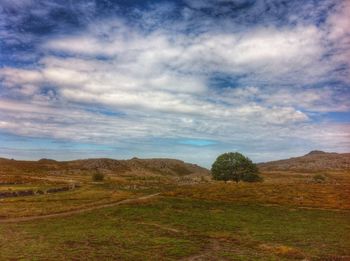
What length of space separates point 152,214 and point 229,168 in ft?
273

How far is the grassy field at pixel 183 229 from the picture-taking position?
33188mm

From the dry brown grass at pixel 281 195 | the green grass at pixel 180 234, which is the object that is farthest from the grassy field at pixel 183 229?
the dry brown grass at pixel 281 195

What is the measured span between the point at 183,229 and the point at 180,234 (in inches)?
141

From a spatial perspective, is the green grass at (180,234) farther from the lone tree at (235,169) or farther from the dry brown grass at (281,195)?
the lone tree at (235,169)

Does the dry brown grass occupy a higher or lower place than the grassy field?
higher

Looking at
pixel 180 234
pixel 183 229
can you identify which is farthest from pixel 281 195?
pixel 180 234

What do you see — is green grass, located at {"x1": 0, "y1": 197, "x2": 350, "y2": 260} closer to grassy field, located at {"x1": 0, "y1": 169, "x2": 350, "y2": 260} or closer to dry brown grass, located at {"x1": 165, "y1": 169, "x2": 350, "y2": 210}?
grassy field, located at {"x1": 0, "y1": 169, "x2": 350, "y2": 260}

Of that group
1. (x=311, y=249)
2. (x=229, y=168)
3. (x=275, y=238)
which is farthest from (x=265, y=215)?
(x=229, y=168)

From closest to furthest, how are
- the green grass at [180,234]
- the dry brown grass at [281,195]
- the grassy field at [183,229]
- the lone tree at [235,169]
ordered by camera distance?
the green grass at [180,234] → the grassy field at [183,229] → the dry brown grass at [281,195] → the lone tree at [235,169]

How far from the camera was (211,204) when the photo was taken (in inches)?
2837

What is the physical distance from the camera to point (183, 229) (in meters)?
46.9

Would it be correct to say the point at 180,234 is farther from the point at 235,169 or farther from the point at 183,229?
the point at 235,169

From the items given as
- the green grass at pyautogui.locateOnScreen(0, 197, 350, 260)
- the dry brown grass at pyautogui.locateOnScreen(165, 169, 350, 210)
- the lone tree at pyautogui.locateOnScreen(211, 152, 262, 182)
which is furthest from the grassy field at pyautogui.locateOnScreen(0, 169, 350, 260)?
the lone tree at pyautogui.locateOnScreen(211, 152, 262, 182)

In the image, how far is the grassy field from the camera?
33188 mm
